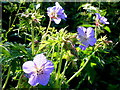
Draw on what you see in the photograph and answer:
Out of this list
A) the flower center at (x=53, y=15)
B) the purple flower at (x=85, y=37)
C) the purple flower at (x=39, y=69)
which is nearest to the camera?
the purple flower at (x=39, y=69)

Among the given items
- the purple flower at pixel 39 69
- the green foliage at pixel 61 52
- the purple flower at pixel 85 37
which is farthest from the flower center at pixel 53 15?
the purple flower at pixel 39 69

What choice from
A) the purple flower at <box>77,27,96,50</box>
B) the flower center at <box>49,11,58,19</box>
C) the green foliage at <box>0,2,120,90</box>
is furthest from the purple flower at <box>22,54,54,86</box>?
the flower center at <box>49,11,58,19</box>

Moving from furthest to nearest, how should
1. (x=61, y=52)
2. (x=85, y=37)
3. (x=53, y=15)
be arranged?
(x=53, y=15), (x=85, y=37), (x=61, y=52)

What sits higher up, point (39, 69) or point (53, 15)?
point (53, 15)

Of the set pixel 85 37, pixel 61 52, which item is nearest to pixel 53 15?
pixel 85 37

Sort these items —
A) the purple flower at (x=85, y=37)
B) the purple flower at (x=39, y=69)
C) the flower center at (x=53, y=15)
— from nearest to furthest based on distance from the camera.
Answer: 1. the purple flower at (x=39, y=69)
2. the purple flower at (x=85, y=37)
3. the flower center at (x=53, y=15)

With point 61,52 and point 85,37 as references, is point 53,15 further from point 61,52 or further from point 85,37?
point 61,52

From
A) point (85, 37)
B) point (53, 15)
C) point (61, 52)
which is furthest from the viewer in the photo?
point (53, 15)

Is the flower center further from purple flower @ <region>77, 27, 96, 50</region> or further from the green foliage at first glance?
purple flower @ <region>77, 27, 96, 50</region>

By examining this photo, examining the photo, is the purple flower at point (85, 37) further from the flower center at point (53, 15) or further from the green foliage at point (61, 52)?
the flower center at point (53, 15)

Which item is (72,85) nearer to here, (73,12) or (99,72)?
(99,72)
